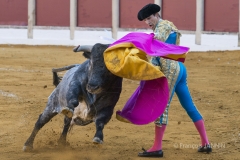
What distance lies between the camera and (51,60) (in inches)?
425

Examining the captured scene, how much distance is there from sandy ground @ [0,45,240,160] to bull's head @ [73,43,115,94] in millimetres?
566

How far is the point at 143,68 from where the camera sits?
4.29 metres

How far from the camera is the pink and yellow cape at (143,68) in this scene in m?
4.30

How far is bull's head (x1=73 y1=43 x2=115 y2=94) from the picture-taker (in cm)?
452

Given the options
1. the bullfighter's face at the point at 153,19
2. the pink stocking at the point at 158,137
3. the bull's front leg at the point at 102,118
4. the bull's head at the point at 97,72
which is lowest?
the pink stocking at the point at 158,137

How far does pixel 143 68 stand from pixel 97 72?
403 mm

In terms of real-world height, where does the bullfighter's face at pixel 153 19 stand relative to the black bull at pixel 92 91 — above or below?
above

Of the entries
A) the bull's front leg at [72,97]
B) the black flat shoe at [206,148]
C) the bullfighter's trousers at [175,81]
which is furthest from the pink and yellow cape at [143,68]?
the black flat shoe at [206,148]

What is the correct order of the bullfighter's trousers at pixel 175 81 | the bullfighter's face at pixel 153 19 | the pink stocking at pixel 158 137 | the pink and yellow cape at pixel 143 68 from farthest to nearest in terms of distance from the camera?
1. the pink stocking at pixel 158 137
2. the bullfighter's trousers at pixel 175 81
3. the bullfighter's face at pixel 153 19
4. the pink and yellow cape at pixel 143 68

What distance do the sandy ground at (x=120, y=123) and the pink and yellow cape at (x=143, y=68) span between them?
0.43 meters

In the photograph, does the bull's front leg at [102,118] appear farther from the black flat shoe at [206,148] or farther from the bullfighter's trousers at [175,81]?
the black flat shoe at [206,148]

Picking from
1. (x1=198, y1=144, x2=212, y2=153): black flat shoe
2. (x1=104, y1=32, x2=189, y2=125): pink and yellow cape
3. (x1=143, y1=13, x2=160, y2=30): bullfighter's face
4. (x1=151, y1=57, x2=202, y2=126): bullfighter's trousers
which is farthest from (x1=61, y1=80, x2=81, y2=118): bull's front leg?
(x1=198, y1=144, x2=212, y2=153): black flat shoe

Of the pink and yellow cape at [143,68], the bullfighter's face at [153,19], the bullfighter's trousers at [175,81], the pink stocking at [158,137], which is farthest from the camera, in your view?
the pink stocking at [158,137]

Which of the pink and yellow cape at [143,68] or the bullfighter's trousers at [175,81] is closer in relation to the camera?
the pink and yellow cape at [143,68]
